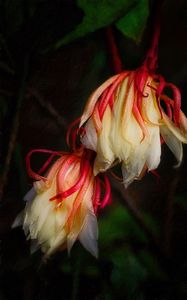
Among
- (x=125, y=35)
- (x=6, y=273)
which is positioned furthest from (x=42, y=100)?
(x=6, y=273)

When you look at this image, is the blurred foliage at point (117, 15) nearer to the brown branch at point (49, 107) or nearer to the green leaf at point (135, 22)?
the green leaf at point (135, 22)

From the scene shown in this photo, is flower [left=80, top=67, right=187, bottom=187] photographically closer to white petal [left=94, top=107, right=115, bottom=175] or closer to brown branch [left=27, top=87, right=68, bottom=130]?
white petal [left=94, top=107, right=115, bottom=175]

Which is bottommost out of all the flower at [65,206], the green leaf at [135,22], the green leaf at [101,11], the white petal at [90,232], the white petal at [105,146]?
the white petal at [90,232]

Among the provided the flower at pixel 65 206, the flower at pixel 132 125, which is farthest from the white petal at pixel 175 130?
the flower at pixel 65 206

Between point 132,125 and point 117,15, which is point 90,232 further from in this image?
point 117,15

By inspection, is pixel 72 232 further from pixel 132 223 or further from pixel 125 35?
pixel 125 35

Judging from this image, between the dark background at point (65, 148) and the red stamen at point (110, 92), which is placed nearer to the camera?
the red stamen at point (110, 92)

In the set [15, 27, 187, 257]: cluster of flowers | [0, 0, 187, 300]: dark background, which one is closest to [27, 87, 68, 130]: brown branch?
[0, 0, 187, 300]: dark background
